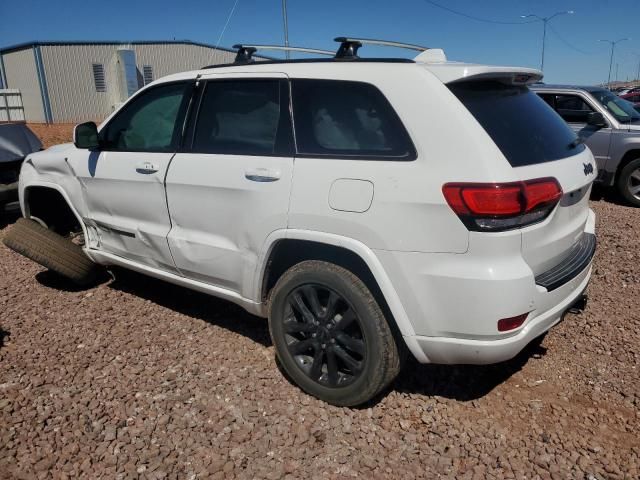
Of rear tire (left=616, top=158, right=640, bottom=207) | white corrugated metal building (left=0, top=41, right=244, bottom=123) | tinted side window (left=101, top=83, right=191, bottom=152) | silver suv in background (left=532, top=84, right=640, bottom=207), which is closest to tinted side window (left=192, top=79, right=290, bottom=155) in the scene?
tinted side window (left=101, top=83, right=191, bottom=152)

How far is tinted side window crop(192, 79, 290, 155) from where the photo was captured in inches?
121

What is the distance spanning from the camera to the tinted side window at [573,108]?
8461 mm

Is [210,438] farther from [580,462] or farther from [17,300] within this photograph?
[17,300]

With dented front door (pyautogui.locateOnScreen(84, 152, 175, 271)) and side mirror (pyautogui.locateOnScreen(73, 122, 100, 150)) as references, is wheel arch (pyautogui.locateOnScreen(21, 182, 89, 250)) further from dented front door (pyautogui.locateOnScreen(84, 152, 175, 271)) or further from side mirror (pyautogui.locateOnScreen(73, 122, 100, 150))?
side mirror (pyautogui.locateOnScreen(73, 122, 100, 150))

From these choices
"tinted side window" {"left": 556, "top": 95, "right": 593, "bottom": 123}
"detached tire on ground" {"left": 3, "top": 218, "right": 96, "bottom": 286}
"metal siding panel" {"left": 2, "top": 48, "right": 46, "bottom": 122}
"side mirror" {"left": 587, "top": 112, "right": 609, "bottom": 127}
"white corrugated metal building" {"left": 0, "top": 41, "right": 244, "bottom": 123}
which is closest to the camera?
"detached tire on ground" {"left": 3, "top": 218, "right": 96, "bottom": 286}

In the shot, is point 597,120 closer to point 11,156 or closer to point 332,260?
point 332,260

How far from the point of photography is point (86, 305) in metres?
4.45

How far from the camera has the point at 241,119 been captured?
3268mm

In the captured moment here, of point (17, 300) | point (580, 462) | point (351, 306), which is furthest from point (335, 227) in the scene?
point (17, 300)

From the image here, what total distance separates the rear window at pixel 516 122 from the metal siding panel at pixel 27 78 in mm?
33680

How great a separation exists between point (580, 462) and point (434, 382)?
2.99 feet

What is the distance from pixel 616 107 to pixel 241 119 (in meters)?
7.59

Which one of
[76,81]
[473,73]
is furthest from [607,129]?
[76,81]

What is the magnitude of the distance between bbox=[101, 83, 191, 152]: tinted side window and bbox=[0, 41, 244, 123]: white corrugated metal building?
92.6 feet
